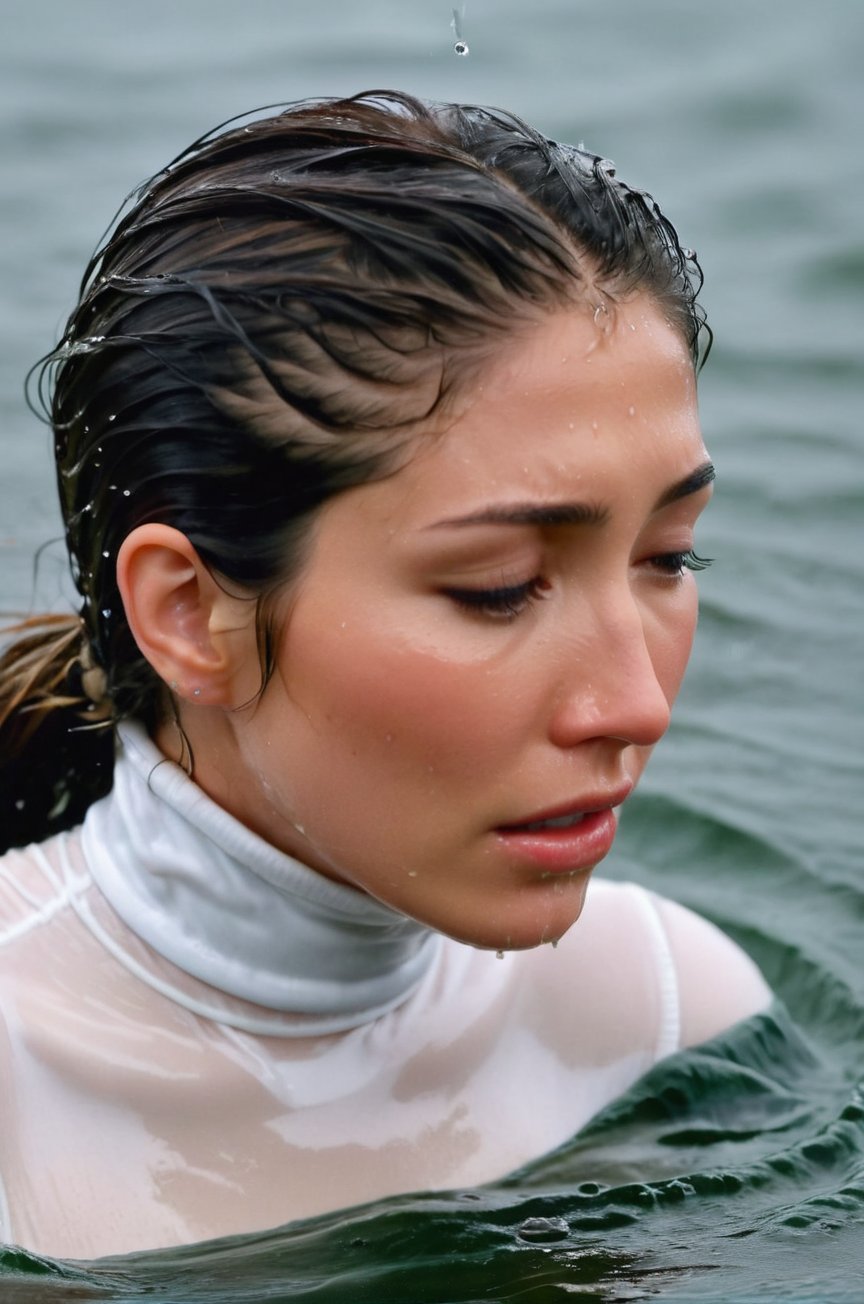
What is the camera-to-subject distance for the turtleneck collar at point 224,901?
Answer: 269 cm

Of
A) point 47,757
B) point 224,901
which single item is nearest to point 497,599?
point 224,901

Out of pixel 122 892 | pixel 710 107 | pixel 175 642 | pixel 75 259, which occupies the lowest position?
pixel 122 892

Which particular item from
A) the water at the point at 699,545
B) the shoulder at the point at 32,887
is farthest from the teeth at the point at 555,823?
the shoulder at the point at 32,887

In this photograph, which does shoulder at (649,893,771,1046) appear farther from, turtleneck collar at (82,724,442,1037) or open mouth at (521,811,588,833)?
open mouth at (521,811,588,833)

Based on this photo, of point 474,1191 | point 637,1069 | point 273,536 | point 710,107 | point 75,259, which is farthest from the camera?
point 710,107

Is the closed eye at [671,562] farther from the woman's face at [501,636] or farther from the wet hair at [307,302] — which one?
the wet hair at [307,302]

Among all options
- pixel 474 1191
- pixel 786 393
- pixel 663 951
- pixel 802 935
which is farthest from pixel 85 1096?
pixel 786 393

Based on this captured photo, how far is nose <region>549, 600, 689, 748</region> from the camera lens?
2383 millimetres

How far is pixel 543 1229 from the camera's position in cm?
281

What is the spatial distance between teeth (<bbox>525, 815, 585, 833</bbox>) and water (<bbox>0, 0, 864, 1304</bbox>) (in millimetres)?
595

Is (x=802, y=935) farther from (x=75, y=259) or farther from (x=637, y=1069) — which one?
(x=75, y=259)

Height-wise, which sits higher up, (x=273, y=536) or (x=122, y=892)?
(x=273, y=536)

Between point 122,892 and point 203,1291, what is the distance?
0.53m

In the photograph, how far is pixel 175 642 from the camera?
2543mm
